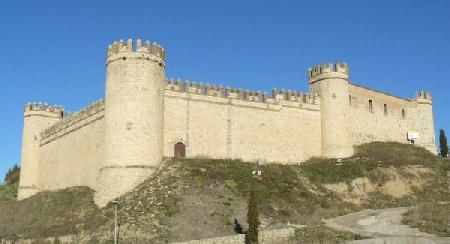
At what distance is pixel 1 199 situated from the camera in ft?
169

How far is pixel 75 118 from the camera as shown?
46.5 meters

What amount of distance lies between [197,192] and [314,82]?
1880cm

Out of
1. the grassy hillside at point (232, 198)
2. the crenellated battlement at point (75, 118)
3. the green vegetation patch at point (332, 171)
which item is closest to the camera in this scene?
the grassy hillside at point (232, 198)

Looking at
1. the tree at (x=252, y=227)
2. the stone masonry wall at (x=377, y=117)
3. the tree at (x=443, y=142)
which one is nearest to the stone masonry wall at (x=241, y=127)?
the stone masonry wall at (x=377, y=117)

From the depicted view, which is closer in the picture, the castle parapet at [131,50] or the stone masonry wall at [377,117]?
the castle parapet at [131,50]

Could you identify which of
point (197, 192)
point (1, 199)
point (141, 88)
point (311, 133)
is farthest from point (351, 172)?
point (1, 199)

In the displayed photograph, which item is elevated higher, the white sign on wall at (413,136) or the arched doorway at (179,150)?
the white sign on wall at (413,136)

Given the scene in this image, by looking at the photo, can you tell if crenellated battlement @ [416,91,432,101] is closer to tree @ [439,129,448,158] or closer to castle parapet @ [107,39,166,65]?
tree @ [439,129,448,158]

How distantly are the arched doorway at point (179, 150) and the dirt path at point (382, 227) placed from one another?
1182cm

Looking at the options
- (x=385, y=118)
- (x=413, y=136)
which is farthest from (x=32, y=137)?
(x=413, y=136)

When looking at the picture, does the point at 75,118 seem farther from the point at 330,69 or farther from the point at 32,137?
the point at 330,69

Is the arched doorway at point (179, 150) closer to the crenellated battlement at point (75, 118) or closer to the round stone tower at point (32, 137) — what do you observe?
the crenellated battlement at point (75, 118)

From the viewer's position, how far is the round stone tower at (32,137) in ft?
169

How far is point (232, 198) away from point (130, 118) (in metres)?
8.29
